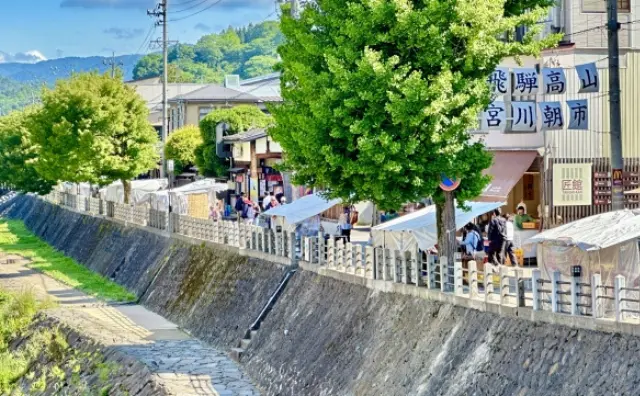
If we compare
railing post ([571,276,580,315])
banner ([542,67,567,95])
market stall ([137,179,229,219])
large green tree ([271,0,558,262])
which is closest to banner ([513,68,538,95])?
banner ([542,67,567,95])

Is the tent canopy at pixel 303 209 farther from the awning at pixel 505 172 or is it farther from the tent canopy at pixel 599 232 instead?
the tent canopy at pixel 599 232

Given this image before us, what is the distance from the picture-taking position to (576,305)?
20.8m

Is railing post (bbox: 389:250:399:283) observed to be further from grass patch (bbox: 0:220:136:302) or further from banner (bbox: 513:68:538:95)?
grass patch (bbox: 0:220:136:302)

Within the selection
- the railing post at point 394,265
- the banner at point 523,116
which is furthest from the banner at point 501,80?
the railing post at point 394,265

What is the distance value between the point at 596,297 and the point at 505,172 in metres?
16.3

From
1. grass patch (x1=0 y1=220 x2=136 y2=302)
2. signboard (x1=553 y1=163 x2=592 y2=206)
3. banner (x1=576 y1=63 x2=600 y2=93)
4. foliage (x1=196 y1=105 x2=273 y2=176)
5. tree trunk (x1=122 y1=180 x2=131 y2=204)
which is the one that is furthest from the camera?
tree trunk (x1=122 y1=180 x2=131 y2=204)

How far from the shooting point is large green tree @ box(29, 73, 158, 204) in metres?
66.6

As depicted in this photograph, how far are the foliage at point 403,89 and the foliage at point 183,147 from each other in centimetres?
4926

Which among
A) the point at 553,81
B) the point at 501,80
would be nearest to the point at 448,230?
the point at 501,80

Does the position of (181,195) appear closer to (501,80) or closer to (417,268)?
(501,80)

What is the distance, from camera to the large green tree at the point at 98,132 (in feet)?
219

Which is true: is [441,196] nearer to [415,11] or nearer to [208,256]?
[415,11]

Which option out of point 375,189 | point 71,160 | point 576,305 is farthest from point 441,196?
point 71,160

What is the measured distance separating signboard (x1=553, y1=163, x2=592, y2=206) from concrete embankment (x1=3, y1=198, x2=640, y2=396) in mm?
7959
